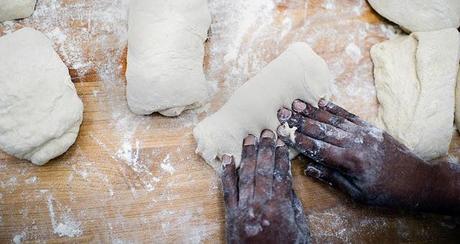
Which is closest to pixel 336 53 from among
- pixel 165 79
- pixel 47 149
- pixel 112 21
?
pixel 165 79

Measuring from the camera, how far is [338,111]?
139 centimetres

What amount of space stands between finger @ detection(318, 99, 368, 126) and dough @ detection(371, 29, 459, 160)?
0.13 metres

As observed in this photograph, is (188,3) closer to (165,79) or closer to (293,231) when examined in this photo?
(165,79)

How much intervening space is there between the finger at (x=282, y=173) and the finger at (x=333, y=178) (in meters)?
0.10

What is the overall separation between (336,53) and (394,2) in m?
0.25

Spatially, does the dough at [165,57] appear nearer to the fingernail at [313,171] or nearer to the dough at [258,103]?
the dough at [258,103]

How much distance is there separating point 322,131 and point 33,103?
862 millimetres

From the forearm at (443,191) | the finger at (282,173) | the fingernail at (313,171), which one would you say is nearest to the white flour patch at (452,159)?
the forearm at (443,191)

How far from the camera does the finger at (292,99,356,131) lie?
1.36 meters

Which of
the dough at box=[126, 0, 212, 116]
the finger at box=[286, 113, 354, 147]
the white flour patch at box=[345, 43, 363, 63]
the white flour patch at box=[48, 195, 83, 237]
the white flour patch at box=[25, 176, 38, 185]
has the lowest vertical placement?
the white flour patch at box=[48, 195, 83, 237]

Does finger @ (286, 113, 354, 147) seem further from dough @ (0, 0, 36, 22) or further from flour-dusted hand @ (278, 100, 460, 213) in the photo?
dough @ (0, 0, 36, 22)

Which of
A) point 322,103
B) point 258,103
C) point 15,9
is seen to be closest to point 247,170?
point 258,103

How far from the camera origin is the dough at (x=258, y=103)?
52.9 inches

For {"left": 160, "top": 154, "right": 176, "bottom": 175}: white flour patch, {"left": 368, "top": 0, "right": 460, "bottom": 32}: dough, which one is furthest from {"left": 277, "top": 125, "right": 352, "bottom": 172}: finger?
{"left": 368, "top": 0, "right": 460, "bottom": 32}: dough
